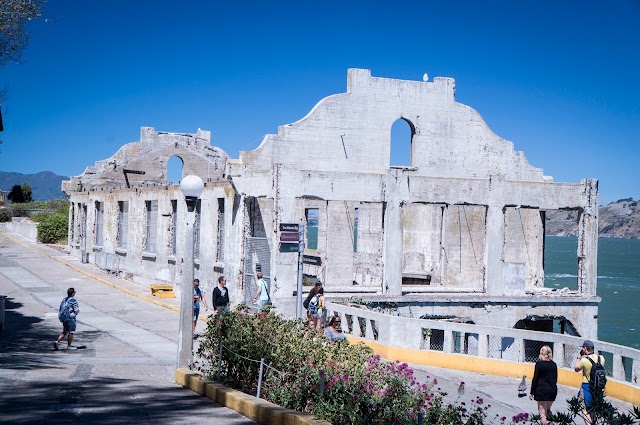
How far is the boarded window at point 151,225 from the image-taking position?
103 ft

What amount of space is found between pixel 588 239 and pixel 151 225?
1706cm

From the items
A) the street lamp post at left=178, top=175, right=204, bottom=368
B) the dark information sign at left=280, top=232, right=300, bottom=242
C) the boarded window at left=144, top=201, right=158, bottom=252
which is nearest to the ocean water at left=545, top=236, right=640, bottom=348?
the boarded window at left=144, top=201, right=158, bottom=252

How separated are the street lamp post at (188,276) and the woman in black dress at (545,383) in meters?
5.94

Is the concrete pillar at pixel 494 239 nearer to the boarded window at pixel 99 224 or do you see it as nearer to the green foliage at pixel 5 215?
the boarded window at pixel 99 224

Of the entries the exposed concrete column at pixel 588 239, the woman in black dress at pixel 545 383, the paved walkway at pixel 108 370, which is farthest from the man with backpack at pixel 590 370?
the exposed concrete column at pixel 588 239

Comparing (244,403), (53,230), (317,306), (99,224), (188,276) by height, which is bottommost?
(244,403)

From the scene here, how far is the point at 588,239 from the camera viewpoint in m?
26.2

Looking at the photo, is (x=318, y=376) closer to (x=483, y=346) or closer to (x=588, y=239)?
(x=483, y=346)

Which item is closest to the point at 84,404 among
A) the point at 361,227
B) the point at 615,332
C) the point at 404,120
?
the point at 404,120

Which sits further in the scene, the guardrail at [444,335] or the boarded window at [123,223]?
the boarded window at [123,223]

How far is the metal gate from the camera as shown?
2275 centimetres

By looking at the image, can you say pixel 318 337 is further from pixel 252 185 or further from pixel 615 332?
pixel 615 332

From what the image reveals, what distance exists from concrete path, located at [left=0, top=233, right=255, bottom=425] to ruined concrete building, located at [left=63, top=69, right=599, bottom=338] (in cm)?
294

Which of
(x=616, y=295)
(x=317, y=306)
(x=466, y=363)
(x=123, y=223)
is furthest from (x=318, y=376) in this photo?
(x=616, y=295)
